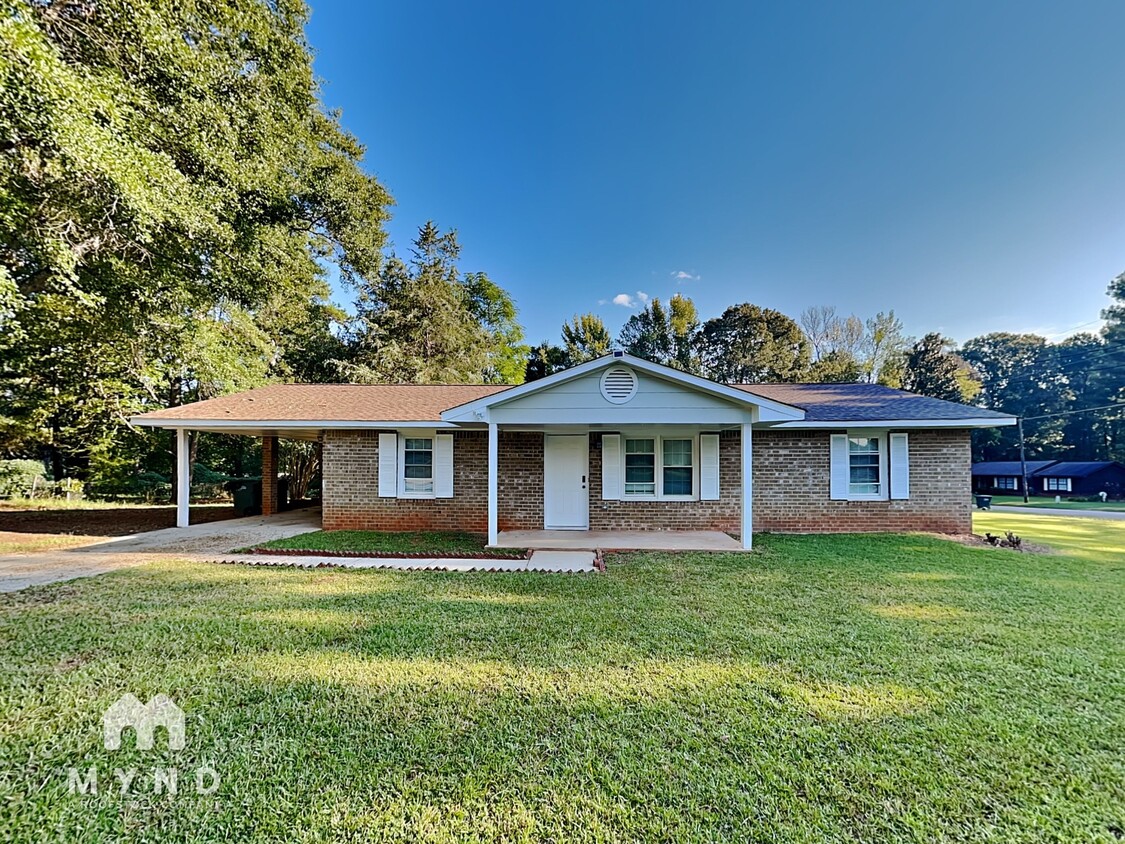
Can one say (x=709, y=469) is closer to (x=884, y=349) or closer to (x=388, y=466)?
(x=388, y=466)

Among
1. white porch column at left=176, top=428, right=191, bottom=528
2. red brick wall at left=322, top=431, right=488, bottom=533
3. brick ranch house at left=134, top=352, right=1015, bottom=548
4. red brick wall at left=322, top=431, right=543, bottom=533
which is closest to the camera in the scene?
brick ranch house at left=134, top=352, right=1015, bottom=548

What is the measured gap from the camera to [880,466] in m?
10.3

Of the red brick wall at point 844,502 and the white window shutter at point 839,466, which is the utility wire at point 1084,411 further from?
the white window shutter at point 839,466

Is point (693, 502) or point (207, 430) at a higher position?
point (207, 430)

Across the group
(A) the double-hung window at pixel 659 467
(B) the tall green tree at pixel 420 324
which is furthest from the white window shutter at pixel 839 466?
(B) the tall green tree at pixel 420 324

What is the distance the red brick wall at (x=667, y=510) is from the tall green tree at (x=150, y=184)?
952 centimetres

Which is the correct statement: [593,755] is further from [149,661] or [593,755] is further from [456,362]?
[456,362]

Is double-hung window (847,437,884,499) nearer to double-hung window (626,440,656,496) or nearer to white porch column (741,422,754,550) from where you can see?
white porch column (741,422,754,550)

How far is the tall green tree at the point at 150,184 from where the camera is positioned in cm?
716

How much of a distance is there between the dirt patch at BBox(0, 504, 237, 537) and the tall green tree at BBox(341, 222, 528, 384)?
838cm

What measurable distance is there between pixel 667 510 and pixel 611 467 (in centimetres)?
159

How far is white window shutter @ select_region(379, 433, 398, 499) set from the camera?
10672 mm

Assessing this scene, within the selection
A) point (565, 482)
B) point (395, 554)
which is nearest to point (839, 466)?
point (565, 482)

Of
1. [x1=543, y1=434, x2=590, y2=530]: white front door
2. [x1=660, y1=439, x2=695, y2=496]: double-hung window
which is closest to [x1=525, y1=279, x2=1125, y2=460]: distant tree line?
[x1=660, y1=439, x2=695, y2=496]: double-hung window
